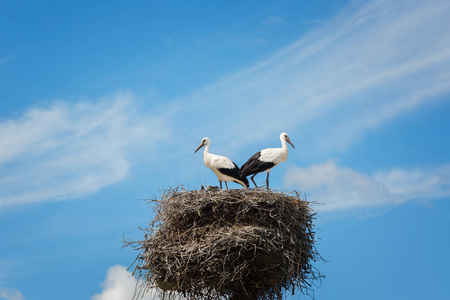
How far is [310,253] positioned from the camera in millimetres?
10570

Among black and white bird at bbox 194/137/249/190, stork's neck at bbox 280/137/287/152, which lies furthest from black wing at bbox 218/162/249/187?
stork's neck at bbox 280/137/287/152

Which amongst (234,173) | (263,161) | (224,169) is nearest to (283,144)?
(263,161)

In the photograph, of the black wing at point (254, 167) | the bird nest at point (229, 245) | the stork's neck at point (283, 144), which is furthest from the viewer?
the stork's neck at point (283, 144)

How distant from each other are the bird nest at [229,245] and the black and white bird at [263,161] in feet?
6.59

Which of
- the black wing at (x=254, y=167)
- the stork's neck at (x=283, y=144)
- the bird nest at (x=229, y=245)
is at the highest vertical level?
the stork's neck at (x=283, y=144)

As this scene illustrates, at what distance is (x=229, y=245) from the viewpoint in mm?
9680

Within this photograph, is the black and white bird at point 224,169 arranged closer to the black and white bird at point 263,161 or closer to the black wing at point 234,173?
the black wing at point 234,173

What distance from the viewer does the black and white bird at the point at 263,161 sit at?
12.6 m

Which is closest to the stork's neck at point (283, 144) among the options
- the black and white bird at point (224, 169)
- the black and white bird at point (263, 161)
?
the black and white bird at point (263, 161)

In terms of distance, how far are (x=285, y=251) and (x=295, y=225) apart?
26.1 inches

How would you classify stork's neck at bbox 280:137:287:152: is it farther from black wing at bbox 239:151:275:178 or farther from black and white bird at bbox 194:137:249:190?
black and white bird at bbox 194:137:249:190

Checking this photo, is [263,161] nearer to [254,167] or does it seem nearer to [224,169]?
[254,167]

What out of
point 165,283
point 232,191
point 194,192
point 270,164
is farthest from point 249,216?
point 270,164

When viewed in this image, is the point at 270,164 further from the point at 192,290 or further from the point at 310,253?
the point at 192,290
